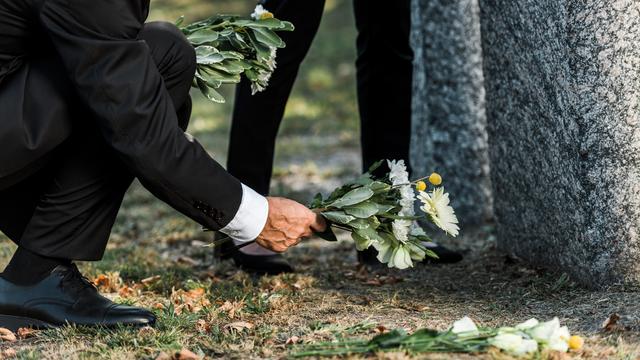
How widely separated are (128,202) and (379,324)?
11.0ft

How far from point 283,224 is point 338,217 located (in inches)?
8.5

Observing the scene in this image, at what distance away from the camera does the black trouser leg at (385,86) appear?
402 centimetres

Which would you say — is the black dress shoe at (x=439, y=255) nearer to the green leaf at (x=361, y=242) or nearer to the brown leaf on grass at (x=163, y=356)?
the green leaf at (x=361, y=242)

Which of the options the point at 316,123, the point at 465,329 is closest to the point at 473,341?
the point at 465,329

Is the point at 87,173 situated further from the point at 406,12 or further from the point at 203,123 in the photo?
the point at 203,123

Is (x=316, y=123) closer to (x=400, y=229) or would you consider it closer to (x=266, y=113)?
(x=266, y=113)

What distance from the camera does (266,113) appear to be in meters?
3.87

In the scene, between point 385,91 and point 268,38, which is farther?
point 385,91

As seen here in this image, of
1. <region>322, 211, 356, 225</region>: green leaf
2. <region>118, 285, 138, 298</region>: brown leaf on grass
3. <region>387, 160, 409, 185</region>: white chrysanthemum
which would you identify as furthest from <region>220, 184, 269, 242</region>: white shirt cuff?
<region>118, 285, 138, 298</region>: brown leaf on grass

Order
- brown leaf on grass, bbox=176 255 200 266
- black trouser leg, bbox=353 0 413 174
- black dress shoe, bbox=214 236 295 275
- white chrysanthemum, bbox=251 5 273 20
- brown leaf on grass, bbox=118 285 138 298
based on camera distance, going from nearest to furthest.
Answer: white chrysanthemum, bbox=251 5 273 20
brown leaf on grass, bbox=118 285 138 298
black dress shoe, bbox=214 236 295 275
black trouser leg, bbox=353 0 413 174
brown leaf on grass, bbox=176 255 200 266

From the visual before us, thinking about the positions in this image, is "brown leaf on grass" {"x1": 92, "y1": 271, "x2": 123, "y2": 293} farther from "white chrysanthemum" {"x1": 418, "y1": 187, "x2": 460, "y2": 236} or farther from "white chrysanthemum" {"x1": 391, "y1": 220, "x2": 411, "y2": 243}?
"white chrysanthemum" {"x1": 418, "y1": 187, "x2": 460, "y2": 236}

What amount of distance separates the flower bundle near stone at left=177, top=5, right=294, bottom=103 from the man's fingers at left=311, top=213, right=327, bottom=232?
569 millimetres

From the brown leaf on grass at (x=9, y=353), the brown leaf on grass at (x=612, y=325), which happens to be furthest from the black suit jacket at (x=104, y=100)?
the brown leaf on grass at (x=612, y=325)

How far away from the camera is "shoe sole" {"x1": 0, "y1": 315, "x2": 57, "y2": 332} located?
117 inches
